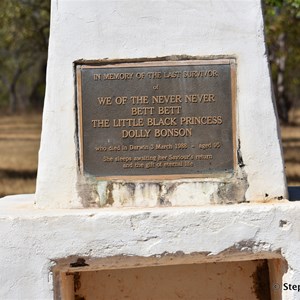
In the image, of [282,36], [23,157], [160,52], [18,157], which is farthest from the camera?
[282,36]

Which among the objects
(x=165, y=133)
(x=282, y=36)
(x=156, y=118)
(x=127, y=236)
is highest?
(x=282, y=36)

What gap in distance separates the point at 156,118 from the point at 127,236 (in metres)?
0.87

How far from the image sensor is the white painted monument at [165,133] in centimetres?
509

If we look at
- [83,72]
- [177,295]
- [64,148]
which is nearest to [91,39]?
[83,72]

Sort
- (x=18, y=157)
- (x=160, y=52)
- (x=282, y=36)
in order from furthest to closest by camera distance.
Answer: (x=282, y=36)
(x=18, y=157)
(x=160, y=52)

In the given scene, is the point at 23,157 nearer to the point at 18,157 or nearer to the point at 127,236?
the point at 18,157

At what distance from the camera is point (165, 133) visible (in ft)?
17.7

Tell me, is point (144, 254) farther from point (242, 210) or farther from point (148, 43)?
point (148, 43)

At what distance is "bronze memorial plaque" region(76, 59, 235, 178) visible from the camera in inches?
211

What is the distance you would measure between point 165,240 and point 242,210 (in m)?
0.53

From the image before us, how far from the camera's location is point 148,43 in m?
5.32

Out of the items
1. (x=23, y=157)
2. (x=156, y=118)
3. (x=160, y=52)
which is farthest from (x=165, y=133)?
(x=23, y=157)

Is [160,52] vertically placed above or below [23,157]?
below

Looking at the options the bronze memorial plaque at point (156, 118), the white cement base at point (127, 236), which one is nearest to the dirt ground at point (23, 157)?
the bronze memorial plaque at point (156, 118)
